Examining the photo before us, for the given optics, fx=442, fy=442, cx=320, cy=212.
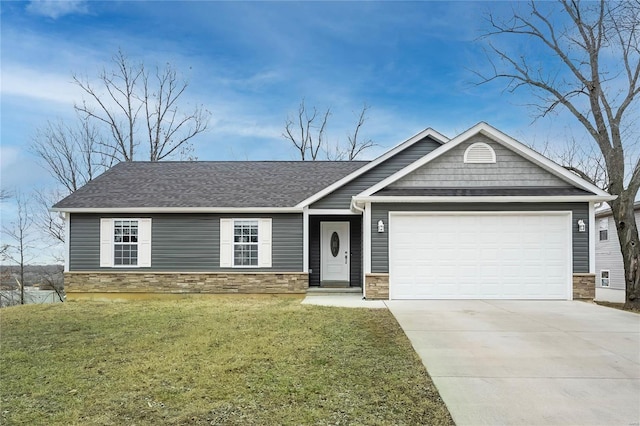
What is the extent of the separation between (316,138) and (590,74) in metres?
19.2

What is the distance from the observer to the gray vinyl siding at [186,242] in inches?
551

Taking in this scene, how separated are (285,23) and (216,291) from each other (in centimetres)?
919

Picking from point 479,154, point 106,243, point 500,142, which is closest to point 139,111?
point 106,243

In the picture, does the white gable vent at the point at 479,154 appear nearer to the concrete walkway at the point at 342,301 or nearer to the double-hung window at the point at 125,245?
the concrete walkway at the point at 342,301

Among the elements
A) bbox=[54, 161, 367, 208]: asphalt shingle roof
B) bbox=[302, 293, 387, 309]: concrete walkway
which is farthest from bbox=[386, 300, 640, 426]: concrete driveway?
bbox=[54, 161, 367, 208]: asphalt shingle roof

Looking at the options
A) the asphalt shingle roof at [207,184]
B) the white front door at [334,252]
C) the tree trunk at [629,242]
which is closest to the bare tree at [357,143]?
the asphalt shingle roof at [207,184]

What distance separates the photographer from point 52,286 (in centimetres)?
2030

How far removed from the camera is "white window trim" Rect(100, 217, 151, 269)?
1410 cm

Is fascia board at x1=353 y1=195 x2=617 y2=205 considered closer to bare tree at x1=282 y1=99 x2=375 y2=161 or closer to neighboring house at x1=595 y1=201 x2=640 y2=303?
neighboring house at x1=595 y1=201 x2=640 y2=303

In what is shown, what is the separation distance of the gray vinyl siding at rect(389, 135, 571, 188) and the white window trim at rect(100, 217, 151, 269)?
7.89m

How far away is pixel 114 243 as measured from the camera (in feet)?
46.4

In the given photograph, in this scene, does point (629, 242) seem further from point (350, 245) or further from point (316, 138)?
point (316, 138)

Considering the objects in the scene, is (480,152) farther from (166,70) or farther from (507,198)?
(166,70)

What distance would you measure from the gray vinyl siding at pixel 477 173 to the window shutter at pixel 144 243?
25.7 ft
